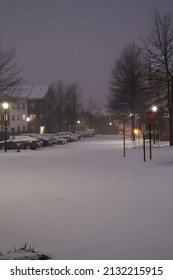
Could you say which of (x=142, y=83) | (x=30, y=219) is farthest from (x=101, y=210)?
(x=142, y=83)

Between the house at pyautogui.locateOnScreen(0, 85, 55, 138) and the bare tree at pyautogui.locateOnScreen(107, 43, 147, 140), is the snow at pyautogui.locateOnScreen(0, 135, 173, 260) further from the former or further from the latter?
the house at pyautogui.locateOnScreen(0, 85, 55, 138)

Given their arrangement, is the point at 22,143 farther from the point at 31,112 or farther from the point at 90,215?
the point at 31,112

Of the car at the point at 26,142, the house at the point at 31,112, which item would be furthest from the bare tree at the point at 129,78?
the house at the point at 31,112

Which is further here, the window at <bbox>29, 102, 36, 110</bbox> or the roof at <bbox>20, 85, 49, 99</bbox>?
the window at <bbox>29, 102, 36, 110</bbox>

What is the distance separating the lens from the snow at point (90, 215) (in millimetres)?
7059

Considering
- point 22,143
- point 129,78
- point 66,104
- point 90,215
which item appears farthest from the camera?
point 66,104

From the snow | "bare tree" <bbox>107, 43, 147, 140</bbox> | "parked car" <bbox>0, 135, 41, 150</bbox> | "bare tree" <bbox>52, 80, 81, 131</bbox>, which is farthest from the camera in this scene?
"bare tree" <bbox>52, 80, 81, 131</bbox>

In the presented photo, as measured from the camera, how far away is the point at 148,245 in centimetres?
711

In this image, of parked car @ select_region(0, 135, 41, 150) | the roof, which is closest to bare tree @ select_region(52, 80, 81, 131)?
the roof

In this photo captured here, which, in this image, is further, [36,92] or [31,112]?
[36,92]

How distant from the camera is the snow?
706cm

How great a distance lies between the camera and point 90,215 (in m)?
9.47

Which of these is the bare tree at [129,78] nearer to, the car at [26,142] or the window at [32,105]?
the car at [26,142]

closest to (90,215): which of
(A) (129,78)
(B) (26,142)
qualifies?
(B) (26,142)
